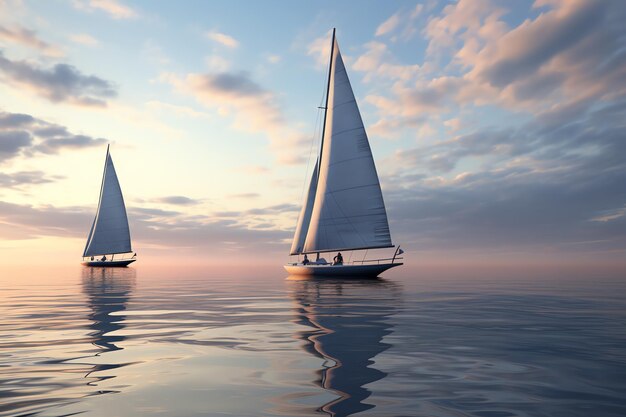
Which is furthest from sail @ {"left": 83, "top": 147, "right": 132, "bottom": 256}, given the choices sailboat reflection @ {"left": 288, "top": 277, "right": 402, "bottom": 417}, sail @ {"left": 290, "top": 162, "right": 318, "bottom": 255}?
sailboat reflection @ {"left": 288, "top": 277, "right": 402, "bottom": 417}

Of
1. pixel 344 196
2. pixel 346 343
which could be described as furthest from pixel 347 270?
pixel 346 343

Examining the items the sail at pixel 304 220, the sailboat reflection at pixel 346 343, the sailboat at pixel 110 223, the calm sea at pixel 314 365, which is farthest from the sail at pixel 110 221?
the sailboat reflection at pixel 346 343

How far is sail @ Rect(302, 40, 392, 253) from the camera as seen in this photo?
136 feet

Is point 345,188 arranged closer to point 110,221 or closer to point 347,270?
point 347,270

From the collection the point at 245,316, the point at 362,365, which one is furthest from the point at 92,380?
the point at 245,316

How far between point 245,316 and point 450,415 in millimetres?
12412

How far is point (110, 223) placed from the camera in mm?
77062

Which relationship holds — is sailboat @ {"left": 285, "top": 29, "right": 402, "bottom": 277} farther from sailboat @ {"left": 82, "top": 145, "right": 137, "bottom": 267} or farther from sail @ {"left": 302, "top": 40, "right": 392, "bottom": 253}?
sailboat @ {"left": 82, "top": 145, "right": 137, "bottom": 267}

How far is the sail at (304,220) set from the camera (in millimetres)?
48906

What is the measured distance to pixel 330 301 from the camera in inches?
890

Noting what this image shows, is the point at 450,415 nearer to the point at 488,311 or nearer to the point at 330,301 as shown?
the point at 488,311

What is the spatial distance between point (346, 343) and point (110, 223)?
75476 mm

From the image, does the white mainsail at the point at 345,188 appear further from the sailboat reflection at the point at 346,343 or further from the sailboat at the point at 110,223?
the sailboat at the point at 110,223

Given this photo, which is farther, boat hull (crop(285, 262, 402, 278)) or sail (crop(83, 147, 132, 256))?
sail (crop(83, 147, 132, 256))
